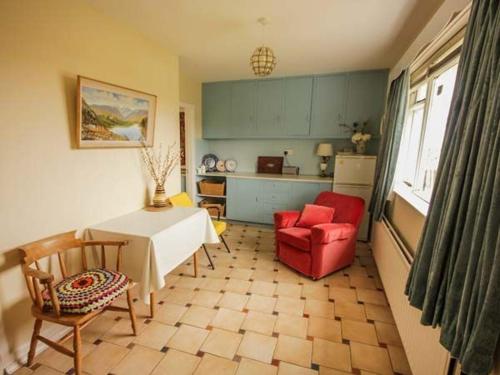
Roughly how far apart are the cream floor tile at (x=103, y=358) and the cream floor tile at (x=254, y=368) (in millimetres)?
811

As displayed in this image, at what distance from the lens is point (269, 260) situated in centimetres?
317

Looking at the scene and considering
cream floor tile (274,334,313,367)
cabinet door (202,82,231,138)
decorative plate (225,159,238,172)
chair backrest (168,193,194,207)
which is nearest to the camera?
cream floor tile (274,334,313,367)

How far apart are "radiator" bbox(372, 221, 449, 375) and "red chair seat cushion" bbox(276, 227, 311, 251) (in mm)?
768

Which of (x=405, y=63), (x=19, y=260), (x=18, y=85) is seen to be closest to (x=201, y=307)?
(x=19, y=260)

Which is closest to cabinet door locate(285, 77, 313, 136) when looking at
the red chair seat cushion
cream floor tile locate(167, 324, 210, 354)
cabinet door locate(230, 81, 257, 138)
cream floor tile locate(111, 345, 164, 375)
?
cabinet door locate(230, 81, 257, 138)

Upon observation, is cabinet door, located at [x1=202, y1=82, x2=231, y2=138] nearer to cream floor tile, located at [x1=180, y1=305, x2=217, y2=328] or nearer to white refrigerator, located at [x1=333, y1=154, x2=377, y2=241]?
white refrigerator, located at [x1=333, y1=154, x2=377, y2=241]

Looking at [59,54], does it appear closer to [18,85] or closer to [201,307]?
[18,85]

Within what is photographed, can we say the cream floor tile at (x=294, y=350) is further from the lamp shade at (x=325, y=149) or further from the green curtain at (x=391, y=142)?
the lamp shade at (x=325, y=149)

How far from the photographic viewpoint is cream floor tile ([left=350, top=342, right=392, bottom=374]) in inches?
65.1

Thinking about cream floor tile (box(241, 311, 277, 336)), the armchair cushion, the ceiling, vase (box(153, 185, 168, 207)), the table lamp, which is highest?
the ceiling

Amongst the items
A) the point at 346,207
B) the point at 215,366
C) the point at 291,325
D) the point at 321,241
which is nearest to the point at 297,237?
the point at 321,241

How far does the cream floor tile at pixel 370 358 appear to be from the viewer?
65.1 inches

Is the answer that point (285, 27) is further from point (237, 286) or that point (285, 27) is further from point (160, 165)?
point (237, 286)

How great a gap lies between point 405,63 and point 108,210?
3.38 metres
